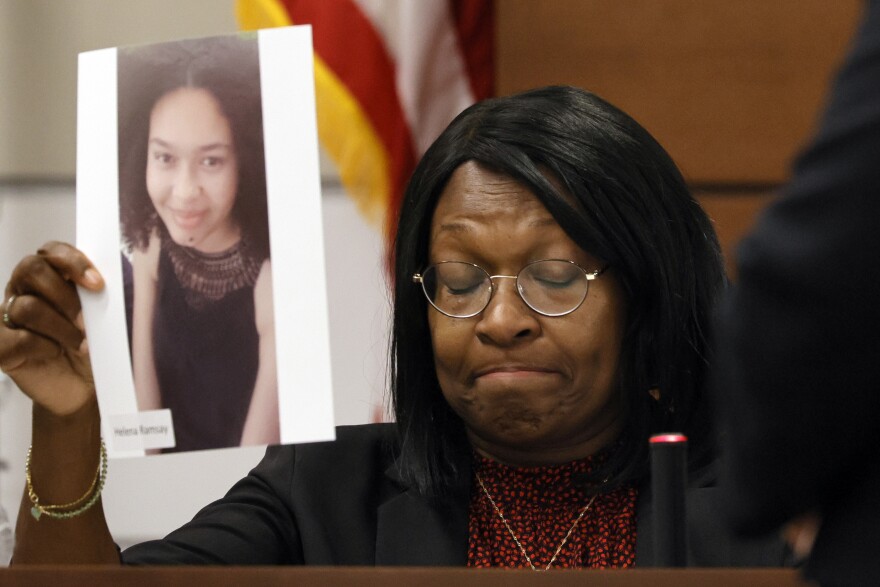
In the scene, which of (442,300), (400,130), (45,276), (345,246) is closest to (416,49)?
(400,130)

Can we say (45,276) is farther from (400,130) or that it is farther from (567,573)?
(400,130)

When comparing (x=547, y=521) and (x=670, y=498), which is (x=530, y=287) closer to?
(x=547, y=521)

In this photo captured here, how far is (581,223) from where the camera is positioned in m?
1.48

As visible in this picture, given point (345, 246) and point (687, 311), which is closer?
point (687, 311)

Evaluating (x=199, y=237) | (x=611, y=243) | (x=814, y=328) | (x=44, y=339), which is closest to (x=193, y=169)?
(x=199, y=237)

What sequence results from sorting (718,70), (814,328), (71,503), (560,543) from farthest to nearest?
(718,70)
(560,543)
(71,503)
(814,328)

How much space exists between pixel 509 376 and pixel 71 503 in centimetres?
52

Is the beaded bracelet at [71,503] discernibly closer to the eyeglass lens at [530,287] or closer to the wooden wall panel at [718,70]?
the eyeglass lens at [530,287]

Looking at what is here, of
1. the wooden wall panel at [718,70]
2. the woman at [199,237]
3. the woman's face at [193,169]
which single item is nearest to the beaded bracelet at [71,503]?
the woman at [199,237]

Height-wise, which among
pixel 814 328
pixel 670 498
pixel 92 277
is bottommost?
pixel 670 498

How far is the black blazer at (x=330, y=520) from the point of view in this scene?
1503 mm

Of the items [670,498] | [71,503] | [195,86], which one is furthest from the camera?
[71,503]

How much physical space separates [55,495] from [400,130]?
Answer: 51.2 inches

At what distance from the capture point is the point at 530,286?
1480mm
